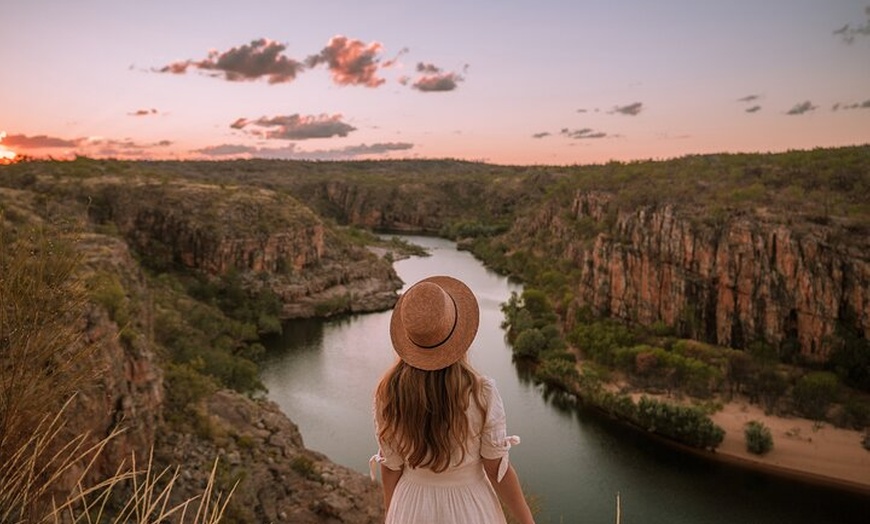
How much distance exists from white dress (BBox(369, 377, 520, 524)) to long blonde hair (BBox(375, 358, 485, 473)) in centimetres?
5

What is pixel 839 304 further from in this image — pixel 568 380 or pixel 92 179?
pixel 92 179

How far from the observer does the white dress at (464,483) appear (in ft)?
8.47

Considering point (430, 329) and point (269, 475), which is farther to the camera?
point (269, 475)

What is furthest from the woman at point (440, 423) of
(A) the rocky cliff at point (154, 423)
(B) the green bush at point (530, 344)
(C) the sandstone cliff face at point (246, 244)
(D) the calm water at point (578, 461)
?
(C) the sandstone cliff face at point (246, 244)

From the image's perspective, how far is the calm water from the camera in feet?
60.0

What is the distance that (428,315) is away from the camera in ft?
8.32

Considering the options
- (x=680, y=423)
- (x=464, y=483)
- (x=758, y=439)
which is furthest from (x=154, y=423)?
(x=758, y=439)

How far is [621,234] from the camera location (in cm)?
4072

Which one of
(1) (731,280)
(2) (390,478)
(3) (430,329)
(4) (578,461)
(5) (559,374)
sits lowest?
(4) (578,461)

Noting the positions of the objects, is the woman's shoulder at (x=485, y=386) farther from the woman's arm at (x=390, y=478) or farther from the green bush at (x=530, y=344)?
the green bush at (x=530, y=344)

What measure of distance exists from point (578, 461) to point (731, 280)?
1655 centimetres

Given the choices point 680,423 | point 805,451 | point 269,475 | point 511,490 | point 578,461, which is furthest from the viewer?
point 680,423

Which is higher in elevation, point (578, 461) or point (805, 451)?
point (805, 451)

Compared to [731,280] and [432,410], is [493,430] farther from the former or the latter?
[731,280]
